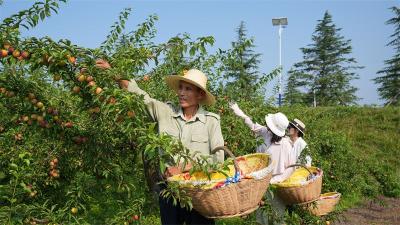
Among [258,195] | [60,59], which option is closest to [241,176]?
[258,195]

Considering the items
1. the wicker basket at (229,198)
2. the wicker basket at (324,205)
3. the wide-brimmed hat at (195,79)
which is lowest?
the wicker basket at (324,205)

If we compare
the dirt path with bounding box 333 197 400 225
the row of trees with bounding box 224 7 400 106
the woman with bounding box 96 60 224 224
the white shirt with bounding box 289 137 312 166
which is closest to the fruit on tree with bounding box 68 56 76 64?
the woman with bounding box 96 60 224 224

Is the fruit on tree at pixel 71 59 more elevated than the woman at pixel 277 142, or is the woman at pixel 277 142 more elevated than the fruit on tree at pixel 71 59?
the fruit on tree at pixel 71 59

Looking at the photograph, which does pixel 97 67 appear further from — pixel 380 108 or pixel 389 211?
pixel 380 108

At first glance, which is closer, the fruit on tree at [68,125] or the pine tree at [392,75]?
the fruit on tree at [68,125]

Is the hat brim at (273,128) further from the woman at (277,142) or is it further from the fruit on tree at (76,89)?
the fruit on tree at (76,89)

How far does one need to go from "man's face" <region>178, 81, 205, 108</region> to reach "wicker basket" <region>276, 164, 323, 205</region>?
4.64 feet

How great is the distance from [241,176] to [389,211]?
525 centimetres

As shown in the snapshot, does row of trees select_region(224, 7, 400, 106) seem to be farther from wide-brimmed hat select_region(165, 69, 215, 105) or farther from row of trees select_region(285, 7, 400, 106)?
wide-brimmed hat select_region(165, 69, 215, 105)

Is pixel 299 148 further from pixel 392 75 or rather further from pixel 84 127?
pixel 392 75

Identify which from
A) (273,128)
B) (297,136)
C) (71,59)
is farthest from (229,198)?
(297,136)

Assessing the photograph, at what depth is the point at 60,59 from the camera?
6.31ft

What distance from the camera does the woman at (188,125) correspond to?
2479mm

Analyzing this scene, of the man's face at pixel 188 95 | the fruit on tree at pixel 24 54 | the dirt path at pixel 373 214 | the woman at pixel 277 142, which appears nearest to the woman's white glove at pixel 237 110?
the woman at pixel 277 142
